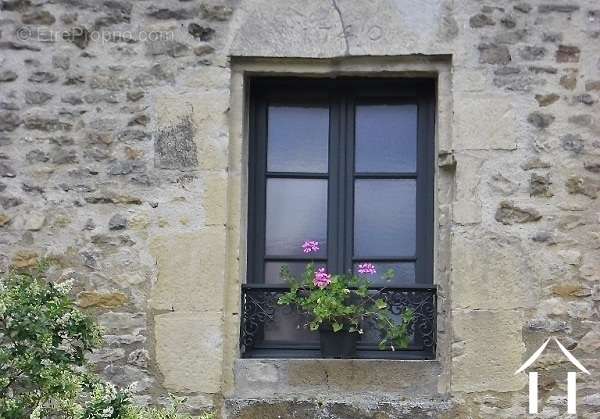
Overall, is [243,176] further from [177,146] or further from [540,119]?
[540,119]

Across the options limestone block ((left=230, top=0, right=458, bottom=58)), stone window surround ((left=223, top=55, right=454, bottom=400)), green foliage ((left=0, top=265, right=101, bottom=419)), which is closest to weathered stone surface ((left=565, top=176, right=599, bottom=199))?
stone window surround ((left=223, top=55, right=454, bottom=400))

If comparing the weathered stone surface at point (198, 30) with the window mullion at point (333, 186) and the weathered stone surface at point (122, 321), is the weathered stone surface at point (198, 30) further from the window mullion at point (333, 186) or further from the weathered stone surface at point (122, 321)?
the weathered stone surface at point (122, 321)

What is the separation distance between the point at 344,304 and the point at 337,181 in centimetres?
70

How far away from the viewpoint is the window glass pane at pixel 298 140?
5.05 meters

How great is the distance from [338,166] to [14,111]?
1696 mm

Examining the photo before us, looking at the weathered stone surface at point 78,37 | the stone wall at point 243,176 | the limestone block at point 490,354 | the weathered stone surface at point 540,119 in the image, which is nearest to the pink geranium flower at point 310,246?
the stone wall at point 243,176

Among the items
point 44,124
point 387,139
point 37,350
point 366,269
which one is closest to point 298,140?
point 387,139

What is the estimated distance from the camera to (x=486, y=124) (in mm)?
4676

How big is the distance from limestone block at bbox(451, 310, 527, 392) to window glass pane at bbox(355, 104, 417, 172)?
37.1 inches

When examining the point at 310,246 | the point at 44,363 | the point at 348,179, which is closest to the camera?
the point at 44,363

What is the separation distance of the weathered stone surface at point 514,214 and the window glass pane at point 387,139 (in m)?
0.59

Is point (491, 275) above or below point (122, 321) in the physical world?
above

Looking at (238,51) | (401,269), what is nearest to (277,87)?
(238,51)

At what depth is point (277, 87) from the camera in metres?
5.09
